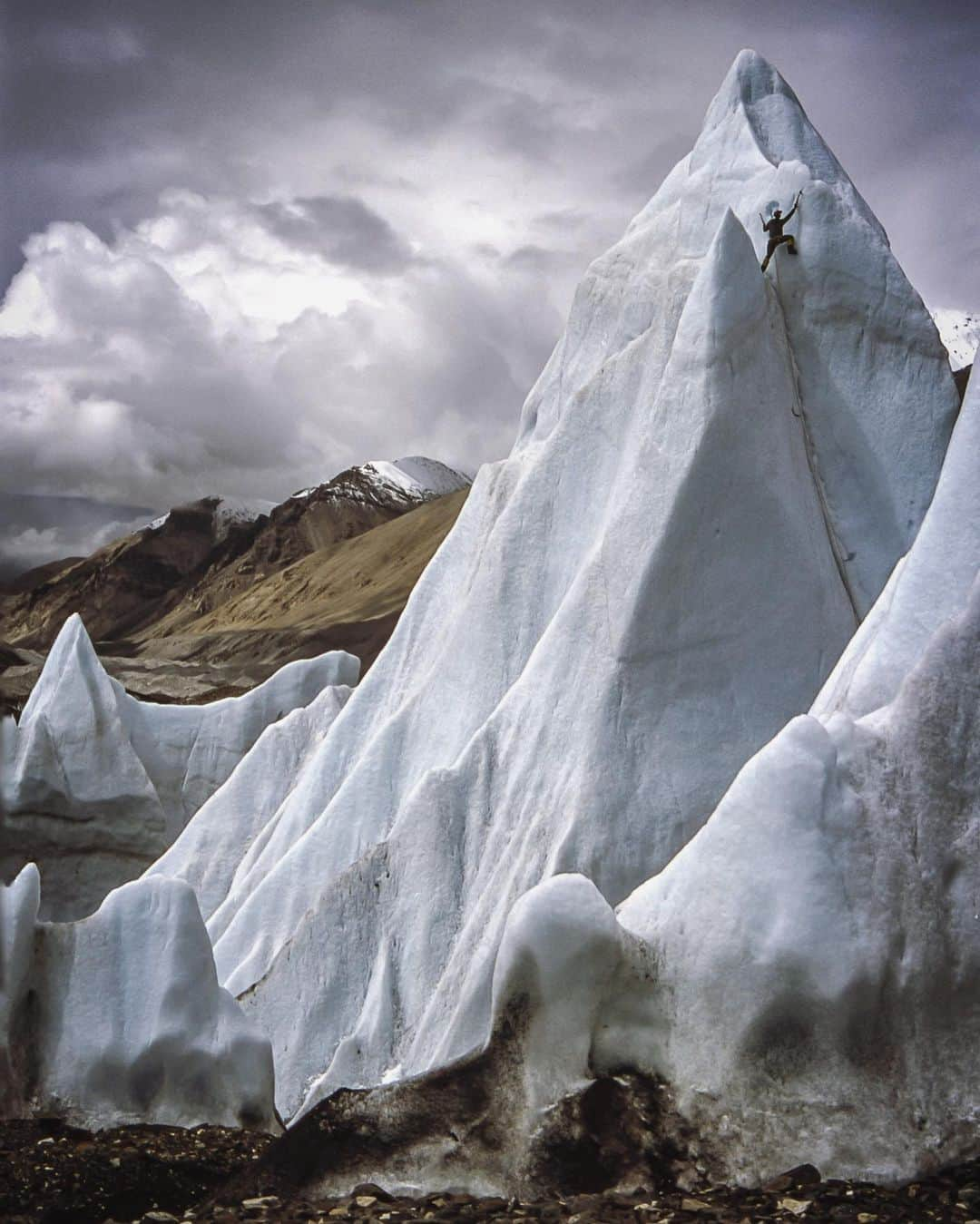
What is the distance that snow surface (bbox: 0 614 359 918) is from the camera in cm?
2680

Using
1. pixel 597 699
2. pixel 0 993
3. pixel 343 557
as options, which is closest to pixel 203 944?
pixel 0 993

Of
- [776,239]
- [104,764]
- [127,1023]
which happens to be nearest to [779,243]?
[776,239]

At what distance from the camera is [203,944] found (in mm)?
12258

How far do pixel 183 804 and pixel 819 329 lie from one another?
61.8 feet

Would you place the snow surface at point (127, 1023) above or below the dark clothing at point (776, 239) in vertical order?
below

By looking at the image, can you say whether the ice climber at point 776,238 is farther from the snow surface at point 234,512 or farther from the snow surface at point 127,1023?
the snow surface at point 234,512

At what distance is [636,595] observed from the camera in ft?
40.4

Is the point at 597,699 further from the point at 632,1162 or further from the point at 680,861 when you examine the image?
the point at 632,1162

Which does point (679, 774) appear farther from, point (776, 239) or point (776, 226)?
point (776, 226)

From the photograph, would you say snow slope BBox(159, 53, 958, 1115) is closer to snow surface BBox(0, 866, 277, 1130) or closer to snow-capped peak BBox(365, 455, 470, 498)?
snow surface BBox(0, 866, 277, 1130)

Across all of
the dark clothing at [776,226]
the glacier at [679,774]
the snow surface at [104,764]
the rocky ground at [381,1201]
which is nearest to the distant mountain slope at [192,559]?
the snow surface at [104,764]

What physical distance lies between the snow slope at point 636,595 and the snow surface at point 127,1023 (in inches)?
70.2

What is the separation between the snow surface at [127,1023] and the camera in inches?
443

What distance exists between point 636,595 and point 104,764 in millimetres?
17798
